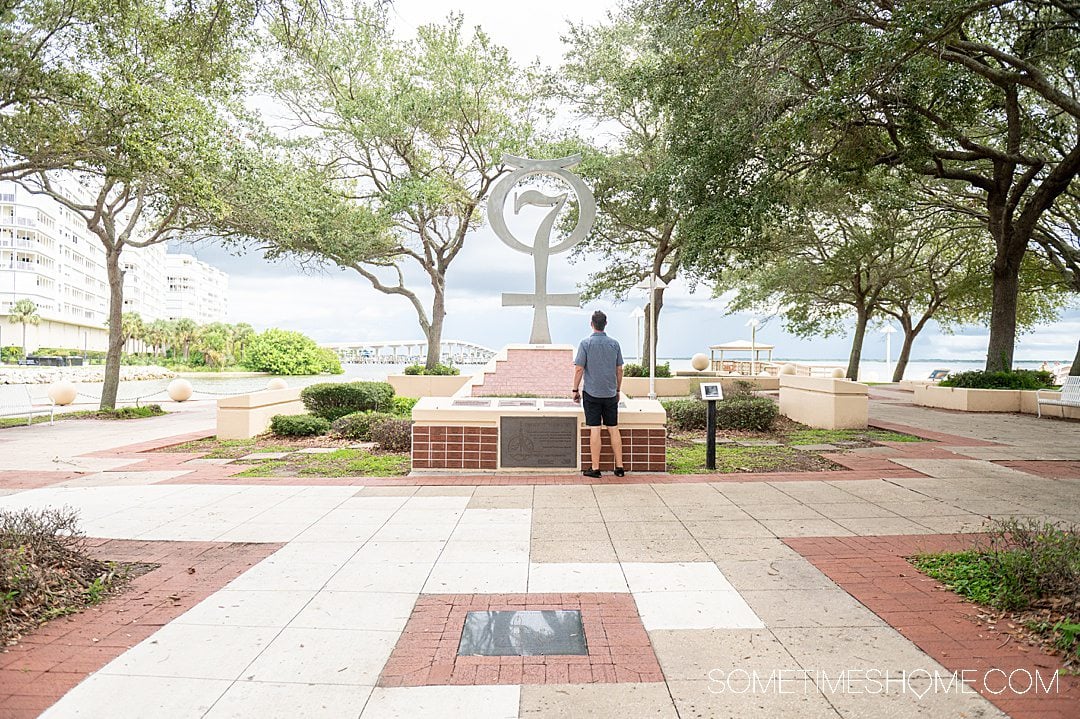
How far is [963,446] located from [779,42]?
7.59 meters

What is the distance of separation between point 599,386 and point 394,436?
4.31 metres

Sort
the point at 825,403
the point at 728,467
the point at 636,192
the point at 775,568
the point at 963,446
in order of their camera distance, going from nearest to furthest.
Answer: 1. the point at 775,568
2. the point at 728,467
3. the point at 963,446
4. the point at 825,403
5. the point at 636,192

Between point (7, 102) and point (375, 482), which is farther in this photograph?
point (7, 102)

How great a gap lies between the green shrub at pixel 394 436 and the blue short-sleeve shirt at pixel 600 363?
Answer: 12.9 feet

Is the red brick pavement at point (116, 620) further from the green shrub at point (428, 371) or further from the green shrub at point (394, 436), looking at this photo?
the green shrub at point (428, 371)

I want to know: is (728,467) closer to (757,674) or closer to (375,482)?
(375,482)

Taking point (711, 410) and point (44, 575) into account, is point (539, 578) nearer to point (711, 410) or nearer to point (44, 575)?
point (44, 575)

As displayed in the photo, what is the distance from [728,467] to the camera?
9156mm

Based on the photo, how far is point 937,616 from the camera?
3.92 m

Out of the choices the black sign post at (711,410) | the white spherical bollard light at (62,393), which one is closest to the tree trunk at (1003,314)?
the black sign post at (711,410)

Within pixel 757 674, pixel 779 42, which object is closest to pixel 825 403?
pixel 779 42

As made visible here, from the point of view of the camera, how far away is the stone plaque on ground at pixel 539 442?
8.45 metres

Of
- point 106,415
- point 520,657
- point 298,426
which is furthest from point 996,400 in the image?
point 106,415

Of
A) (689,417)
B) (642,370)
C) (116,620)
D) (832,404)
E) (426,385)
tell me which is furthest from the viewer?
(642,370)
